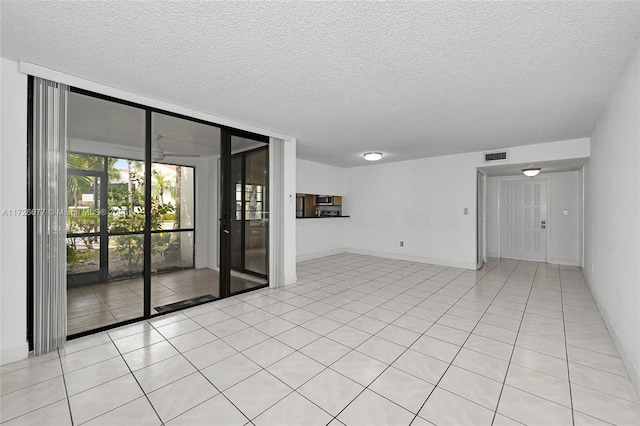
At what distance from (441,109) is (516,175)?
542 centimetres

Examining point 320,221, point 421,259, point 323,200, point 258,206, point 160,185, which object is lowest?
point 421,259

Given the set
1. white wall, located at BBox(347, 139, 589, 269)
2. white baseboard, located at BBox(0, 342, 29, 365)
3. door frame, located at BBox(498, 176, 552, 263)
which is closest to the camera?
white baseboard, located at BBox(0, 342, 29, 365)

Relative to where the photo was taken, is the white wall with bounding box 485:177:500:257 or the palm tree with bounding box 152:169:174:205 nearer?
the palm tree with bounding box 152:169:174:205

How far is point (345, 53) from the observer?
7.58ft

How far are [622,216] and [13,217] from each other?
217 inches

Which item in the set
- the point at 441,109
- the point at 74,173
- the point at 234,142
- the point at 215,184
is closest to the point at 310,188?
the point at 215,184

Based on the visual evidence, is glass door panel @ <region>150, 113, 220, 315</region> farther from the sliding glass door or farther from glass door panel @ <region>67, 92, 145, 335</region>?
glass door panel @ <region>67, 92, 145, 335</region>

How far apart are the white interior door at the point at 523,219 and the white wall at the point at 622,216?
4173mm

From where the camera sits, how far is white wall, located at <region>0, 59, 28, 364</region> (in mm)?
2408

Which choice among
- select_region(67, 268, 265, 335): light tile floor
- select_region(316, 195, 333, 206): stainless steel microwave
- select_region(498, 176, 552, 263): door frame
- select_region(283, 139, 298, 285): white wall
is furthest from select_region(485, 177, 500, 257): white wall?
select_region(67, 268, 265, 335): light tile floor

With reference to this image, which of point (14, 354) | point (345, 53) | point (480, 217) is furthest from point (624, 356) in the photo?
point (14, 354)

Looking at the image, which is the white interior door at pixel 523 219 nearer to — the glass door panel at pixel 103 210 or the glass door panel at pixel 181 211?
the glass door panel at pixel 181 211

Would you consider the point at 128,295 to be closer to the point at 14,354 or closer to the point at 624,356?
the point at 14,354

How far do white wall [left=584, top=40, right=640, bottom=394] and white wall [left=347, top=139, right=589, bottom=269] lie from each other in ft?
7.59
